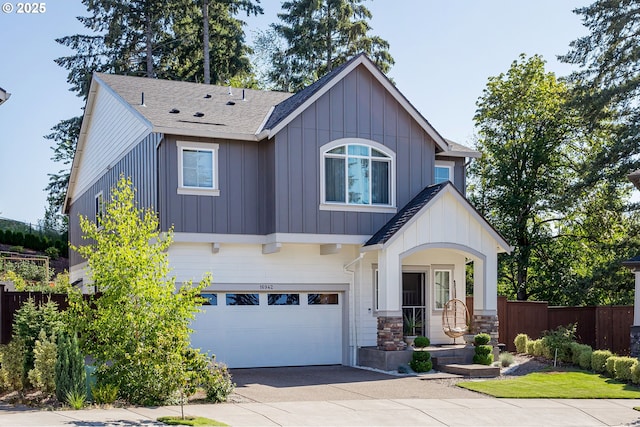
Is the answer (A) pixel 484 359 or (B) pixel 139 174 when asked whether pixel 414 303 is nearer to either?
(A) pixel 484 359

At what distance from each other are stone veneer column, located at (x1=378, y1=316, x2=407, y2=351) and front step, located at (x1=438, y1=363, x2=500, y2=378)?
132cm

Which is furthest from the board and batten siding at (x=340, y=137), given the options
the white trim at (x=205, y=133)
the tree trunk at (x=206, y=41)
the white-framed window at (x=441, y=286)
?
the tree trunk at (x=206, y=41)

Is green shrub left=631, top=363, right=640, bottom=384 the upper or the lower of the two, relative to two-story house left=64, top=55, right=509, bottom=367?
lower

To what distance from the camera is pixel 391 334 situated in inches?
779

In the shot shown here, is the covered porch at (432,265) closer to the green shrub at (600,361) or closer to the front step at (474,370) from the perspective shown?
the front step at (474,370)

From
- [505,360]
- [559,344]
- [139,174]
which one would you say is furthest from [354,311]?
[139,174]

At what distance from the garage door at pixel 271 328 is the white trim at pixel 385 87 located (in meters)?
4.51

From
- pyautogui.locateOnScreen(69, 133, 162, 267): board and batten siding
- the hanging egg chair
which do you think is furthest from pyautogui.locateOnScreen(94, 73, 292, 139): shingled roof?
A: the hanging egg chair

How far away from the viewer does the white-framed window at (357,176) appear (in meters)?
20.8

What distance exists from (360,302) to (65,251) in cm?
2597

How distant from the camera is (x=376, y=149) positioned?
2138cm

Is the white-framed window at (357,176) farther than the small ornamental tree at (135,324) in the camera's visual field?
Yes

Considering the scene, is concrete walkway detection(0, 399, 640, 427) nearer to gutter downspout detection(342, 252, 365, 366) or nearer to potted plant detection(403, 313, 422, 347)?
gutter downspout detection(342, 252, 365, 366)

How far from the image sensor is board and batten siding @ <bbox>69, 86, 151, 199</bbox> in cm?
2200
